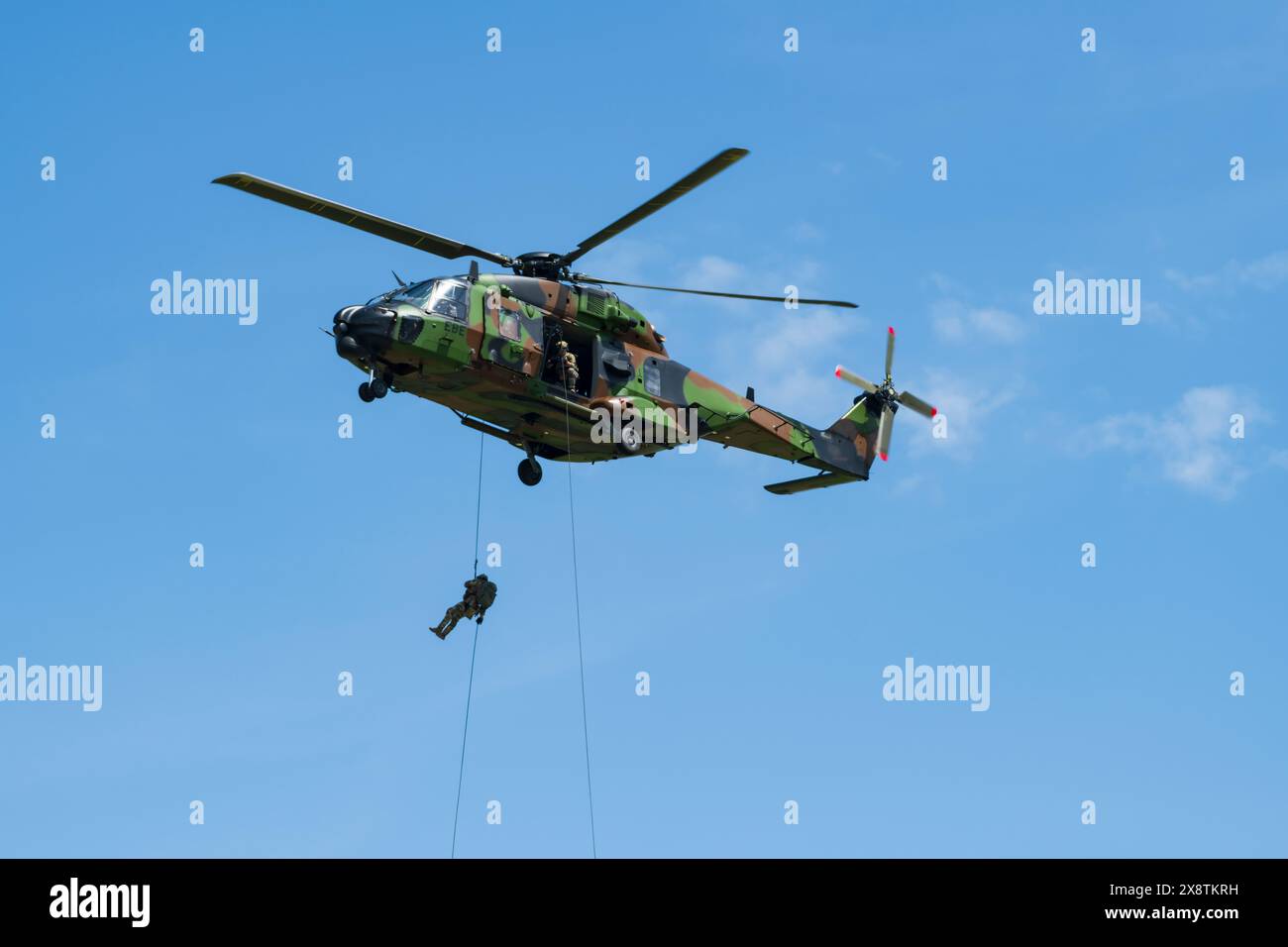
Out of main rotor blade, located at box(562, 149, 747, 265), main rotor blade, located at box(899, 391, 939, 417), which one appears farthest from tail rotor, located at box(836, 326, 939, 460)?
main rotor blade, located at box(562, 149, 747, 265)

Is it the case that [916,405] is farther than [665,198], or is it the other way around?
[916,405]

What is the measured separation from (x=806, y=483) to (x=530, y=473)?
1054 cm

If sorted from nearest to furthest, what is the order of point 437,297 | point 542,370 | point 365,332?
point 365,332
point 437,297
point 542,370

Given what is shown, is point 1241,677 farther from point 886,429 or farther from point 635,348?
point 635,348

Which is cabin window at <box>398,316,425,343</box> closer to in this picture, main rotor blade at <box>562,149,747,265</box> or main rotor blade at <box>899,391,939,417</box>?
main rotor blade at <box>562,149,747,265</box>

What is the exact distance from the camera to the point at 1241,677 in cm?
5216

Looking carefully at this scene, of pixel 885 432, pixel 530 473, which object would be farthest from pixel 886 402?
pixel 530 473

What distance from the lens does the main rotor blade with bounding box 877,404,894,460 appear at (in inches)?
2167

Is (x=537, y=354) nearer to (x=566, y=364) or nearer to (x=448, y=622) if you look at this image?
(x=566, y=364)

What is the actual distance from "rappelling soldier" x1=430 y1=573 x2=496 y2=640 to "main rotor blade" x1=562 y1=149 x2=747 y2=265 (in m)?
8.46

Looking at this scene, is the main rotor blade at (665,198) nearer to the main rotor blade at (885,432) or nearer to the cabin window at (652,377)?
the cabin window at (652,377)

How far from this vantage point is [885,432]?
55312 mm
